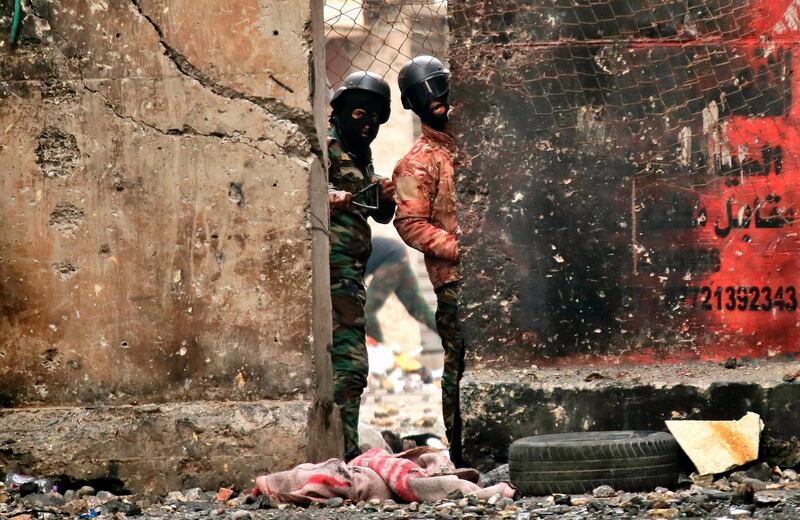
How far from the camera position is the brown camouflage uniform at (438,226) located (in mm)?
6922

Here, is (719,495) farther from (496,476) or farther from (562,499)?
(496,476)

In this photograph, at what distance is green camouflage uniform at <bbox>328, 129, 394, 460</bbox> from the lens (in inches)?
271

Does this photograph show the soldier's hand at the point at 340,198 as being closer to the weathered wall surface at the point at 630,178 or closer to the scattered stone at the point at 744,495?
the weathered wall surface at the point at 630,178

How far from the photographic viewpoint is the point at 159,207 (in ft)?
18.0

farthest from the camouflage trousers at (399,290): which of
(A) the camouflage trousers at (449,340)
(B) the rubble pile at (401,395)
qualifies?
(A) the camouflage trousers at (449,340)

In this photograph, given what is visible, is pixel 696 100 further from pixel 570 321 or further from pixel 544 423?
pixel 544 423

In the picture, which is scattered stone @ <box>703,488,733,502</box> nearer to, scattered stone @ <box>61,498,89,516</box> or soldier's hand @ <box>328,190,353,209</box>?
scattered stone @ <box>61,498,89,516</box>

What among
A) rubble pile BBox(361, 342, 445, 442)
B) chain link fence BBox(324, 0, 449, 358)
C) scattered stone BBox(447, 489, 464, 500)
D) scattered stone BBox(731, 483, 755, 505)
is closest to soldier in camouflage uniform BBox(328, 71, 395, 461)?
rubble pile BBox(361, 342, 445, 442)

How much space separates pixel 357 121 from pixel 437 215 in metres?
0.69

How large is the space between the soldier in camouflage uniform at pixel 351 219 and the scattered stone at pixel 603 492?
1998 millimetres

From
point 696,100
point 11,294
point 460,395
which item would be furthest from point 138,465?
point 696,100

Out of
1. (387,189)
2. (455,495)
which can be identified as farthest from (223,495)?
(387,189)

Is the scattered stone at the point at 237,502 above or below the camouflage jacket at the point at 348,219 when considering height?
below

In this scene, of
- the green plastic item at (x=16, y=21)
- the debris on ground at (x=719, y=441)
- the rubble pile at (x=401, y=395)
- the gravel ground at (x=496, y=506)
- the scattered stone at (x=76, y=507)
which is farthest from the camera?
the rubble pile at (x=401, y=395)
